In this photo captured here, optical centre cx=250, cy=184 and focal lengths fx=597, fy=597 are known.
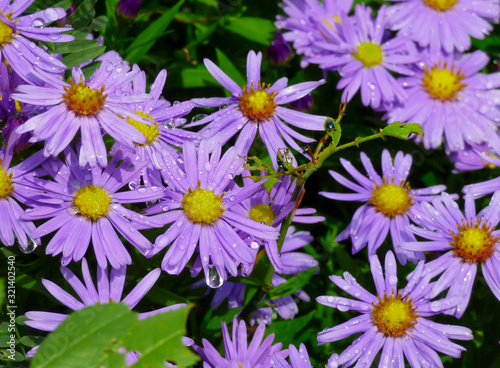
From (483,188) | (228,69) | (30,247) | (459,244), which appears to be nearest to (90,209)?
(30,247)

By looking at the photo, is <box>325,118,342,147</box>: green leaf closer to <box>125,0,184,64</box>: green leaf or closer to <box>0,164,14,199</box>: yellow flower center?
<box>0,164,14,199</box>: yellow flower center

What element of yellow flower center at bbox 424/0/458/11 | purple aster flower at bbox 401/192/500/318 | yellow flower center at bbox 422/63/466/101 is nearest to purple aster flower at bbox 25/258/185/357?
purple aster flower at bbox 401/192/500/318

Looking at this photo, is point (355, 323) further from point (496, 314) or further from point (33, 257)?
point (33, 257)

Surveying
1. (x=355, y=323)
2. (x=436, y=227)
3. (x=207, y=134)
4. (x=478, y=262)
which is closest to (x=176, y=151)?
(x=207, y=134)

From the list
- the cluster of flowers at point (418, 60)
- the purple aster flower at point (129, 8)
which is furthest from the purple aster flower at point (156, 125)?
the cluster of flowers at point (418, 60)

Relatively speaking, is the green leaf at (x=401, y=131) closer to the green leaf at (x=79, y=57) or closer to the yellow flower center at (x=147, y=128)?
the yellow flower center at (x=147, y=128)

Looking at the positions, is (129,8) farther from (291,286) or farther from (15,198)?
(291,286)
